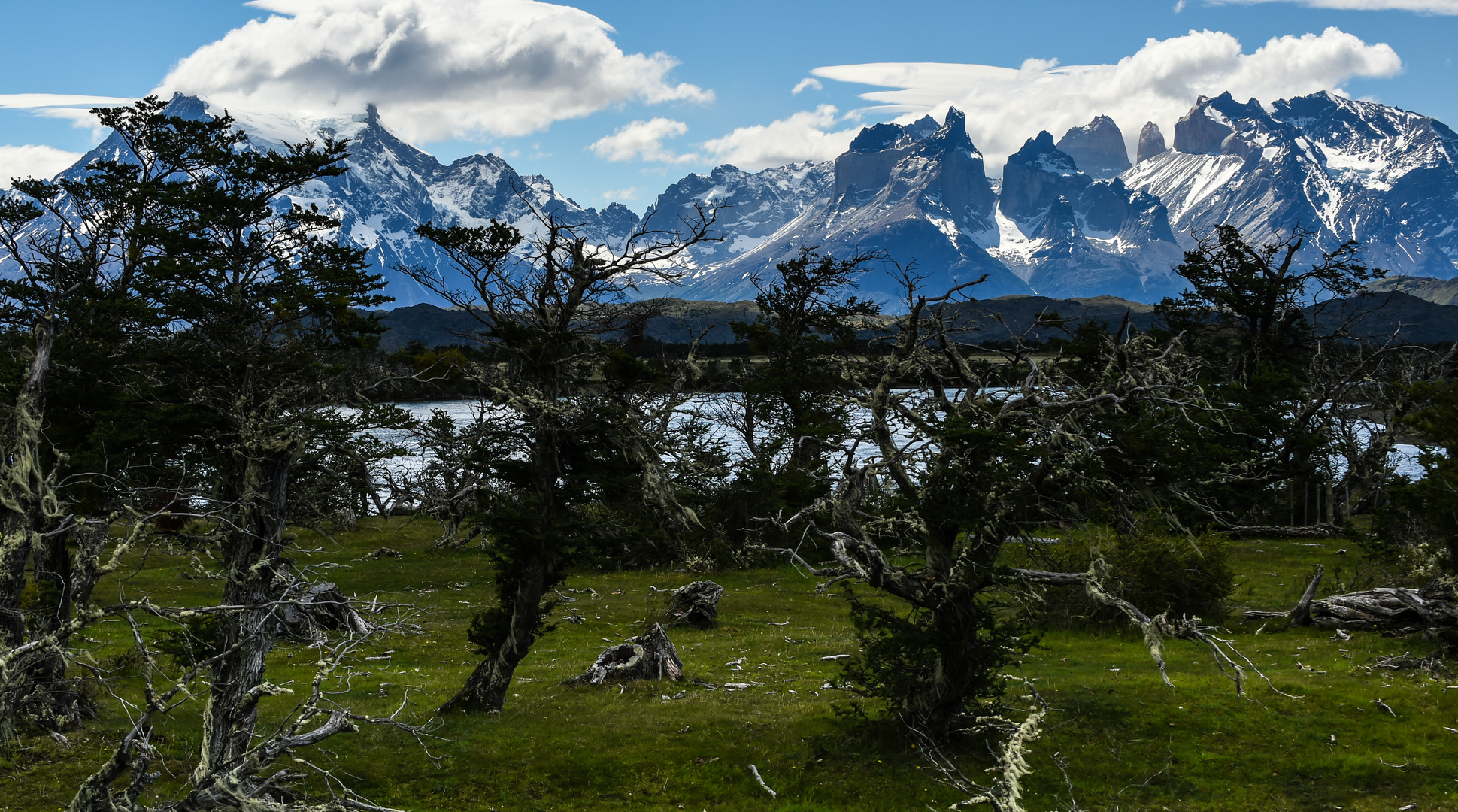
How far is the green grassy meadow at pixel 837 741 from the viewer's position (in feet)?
50.8

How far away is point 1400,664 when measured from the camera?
20359mm

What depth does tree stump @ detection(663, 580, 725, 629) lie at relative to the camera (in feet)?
98.2

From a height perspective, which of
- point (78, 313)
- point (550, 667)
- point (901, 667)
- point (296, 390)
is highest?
point (78, 313)

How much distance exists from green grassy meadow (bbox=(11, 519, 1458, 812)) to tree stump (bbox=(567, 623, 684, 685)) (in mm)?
550

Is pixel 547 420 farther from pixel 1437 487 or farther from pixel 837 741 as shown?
pixel 1437 487

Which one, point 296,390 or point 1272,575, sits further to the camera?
point 1272,575

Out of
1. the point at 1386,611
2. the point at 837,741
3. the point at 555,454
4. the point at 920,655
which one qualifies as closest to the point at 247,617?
the point at 555,454

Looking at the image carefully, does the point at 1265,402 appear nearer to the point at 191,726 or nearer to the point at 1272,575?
the point at 1272,575

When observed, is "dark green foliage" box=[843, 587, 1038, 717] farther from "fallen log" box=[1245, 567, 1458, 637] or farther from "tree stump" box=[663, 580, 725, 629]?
"tree stump" box=[663, 580, 725, 629]

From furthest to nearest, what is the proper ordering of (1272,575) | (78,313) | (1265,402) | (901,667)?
(1265,402)
(1272,575)
(78,313)
(901,667)

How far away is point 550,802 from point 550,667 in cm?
944

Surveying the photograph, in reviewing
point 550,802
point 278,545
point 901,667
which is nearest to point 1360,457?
point 901,667

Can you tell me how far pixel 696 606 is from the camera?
1180 inches

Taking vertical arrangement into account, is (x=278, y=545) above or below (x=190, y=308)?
below
